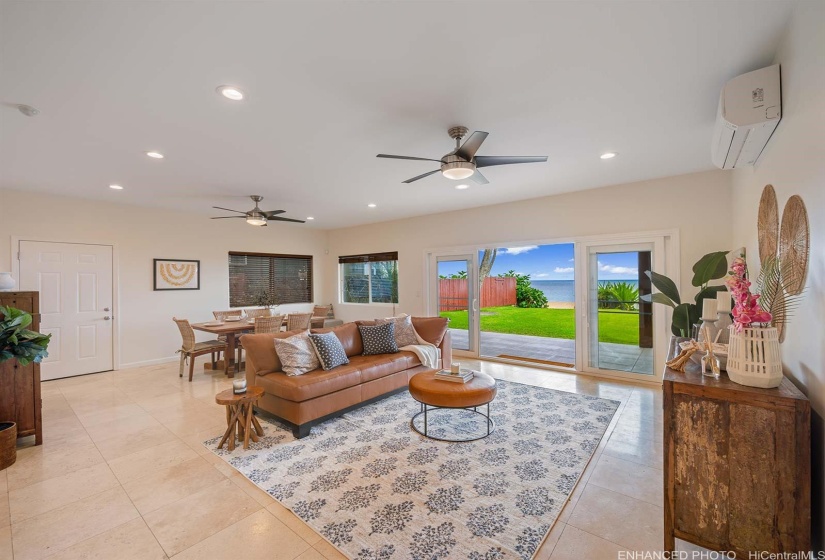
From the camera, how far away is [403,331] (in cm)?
472

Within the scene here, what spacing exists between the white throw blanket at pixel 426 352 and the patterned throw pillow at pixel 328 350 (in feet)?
3.15

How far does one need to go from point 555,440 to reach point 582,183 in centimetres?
338

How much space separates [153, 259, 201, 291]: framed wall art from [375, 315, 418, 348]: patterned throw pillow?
411 cm

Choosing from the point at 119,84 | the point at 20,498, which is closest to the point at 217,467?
the point at 20,498

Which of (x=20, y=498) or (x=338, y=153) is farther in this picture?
(x=338, y=153)

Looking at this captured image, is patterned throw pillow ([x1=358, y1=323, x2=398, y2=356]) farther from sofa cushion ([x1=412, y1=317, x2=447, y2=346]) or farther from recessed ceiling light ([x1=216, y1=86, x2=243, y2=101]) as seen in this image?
recessed ceiling light ([x1=216, y1=86, x2=243, y2=101])

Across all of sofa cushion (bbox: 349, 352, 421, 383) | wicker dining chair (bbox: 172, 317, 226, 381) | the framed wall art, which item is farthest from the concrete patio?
the framed wall art

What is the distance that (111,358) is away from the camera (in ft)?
18.3

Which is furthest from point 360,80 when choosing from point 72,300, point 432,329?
point 72,300

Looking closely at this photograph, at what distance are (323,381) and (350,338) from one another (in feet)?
3.47

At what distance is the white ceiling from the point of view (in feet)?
5.60

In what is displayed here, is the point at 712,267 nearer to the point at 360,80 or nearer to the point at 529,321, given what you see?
the point at 360,80

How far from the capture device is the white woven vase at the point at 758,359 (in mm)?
1549

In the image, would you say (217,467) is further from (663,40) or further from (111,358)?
(111,358)
